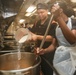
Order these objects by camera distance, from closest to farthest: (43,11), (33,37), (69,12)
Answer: (69,12)
(33,37)
(43,11)

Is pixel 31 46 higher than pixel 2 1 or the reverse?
the reverse

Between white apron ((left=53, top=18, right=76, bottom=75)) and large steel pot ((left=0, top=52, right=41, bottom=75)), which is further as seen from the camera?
large steel pot ((left=0, top=52, right=41, bottom=75))

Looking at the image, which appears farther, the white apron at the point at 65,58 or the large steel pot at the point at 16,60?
the large steel pot at the point at 16,60

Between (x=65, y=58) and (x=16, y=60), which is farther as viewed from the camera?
(x=16, y=60)

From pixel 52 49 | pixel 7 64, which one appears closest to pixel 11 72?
pixel 7 64

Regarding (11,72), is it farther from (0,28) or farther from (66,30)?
(0,28)

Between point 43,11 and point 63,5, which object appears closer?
point 63,5

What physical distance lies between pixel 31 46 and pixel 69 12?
62 cm

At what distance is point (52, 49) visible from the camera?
1358 millimetres

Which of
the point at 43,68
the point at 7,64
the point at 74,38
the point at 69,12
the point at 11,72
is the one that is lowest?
the point at 43,68

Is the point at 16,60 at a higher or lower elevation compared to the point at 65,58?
lower

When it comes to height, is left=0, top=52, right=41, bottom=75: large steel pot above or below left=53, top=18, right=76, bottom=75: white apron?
below

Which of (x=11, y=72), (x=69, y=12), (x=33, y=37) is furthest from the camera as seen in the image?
(x=33, y=37)

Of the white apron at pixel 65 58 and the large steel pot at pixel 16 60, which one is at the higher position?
the white apron at pixel 65 58
